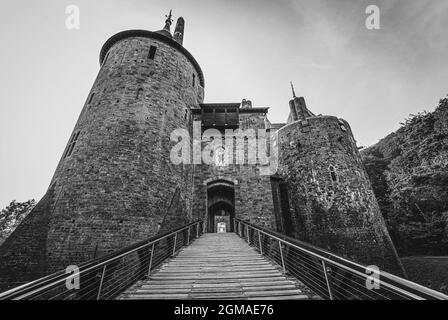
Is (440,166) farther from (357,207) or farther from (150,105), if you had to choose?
(150,105)

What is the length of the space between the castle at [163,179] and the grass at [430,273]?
174 cm

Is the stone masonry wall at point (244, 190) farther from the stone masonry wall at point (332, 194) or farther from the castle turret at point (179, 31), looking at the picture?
the castle turret at point (179, 31)

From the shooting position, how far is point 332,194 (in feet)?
36.3

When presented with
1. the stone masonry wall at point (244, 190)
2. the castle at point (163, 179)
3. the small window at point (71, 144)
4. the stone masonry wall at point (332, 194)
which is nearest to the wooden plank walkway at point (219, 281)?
the castle at point (163, 179)

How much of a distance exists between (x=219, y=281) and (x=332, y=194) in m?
9.66

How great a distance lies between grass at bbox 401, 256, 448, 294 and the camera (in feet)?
30.8

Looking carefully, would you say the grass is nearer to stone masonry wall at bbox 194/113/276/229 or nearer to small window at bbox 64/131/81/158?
stone masonry wall at bbox 194/113/276/229

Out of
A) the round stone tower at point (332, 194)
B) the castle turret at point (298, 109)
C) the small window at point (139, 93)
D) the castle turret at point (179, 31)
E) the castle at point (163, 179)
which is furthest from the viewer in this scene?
the castle turret at point (179, 31)

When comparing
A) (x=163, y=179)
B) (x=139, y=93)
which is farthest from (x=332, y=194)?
(x=139, y=93)

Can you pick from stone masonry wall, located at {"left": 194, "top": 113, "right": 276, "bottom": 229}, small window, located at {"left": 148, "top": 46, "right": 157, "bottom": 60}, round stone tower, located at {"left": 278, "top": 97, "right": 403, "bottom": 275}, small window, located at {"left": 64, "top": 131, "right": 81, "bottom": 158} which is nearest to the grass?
round stone tower, located at {"left": 278, "top": 97, "right": 403, "bottom": 275}

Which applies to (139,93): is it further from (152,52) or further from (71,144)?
(71,144)

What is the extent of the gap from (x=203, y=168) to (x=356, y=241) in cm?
903

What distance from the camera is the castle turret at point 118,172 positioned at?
7.03 metres

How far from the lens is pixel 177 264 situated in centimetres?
464
